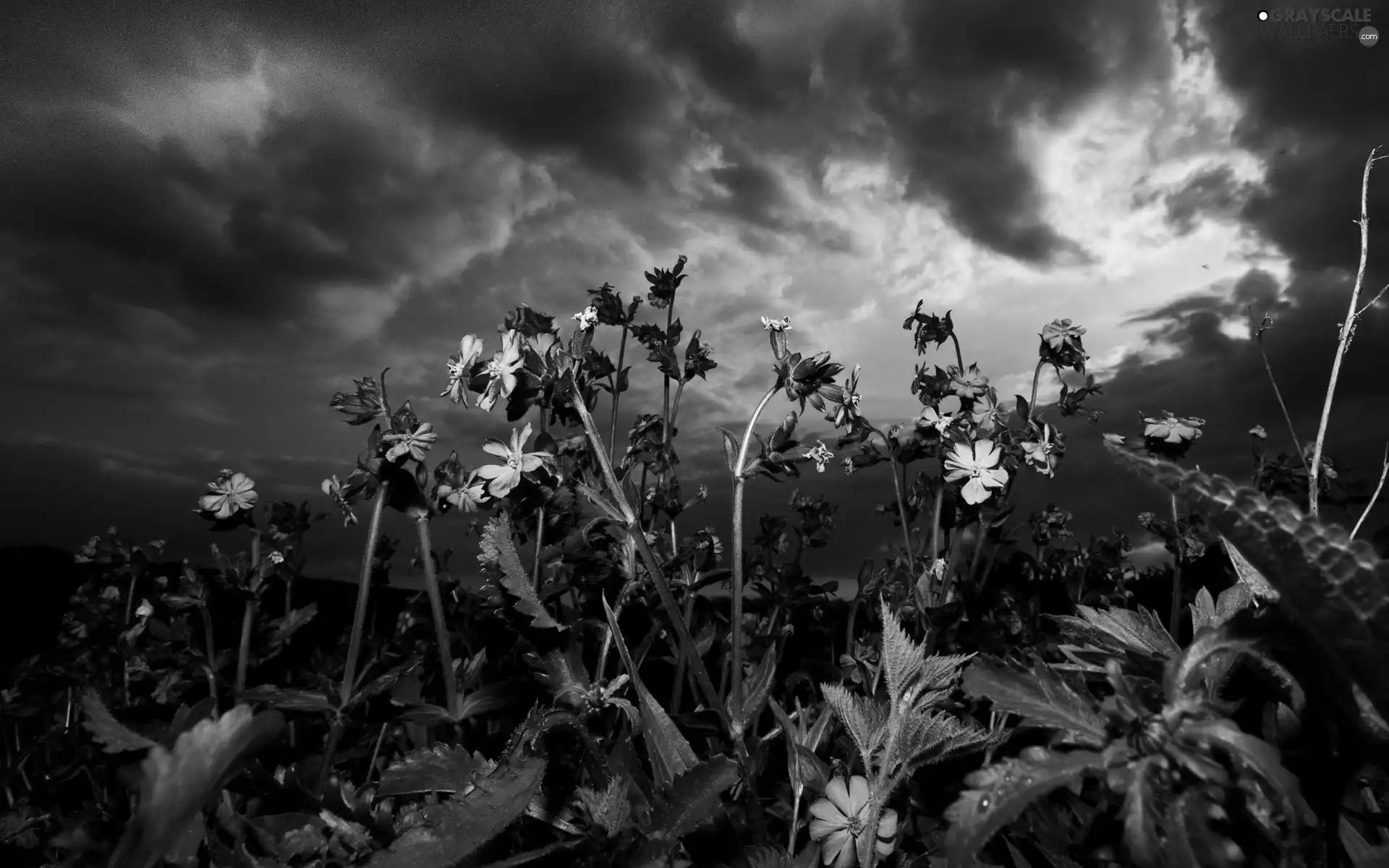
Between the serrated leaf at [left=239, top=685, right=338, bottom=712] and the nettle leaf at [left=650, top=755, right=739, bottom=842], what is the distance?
4.30 ft

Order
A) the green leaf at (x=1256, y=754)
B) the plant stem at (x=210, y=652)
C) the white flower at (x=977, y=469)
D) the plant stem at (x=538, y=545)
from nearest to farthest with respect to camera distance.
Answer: the green leaf at (x=1256, y=754) → the white flower at (x=977, y=469) → the plant stem at (x=538, y=545) → the plant stem at (x=210, y=652)

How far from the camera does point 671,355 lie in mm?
2557

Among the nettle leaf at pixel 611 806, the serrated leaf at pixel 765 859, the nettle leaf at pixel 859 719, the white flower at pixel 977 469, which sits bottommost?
the serrated leaf at pixel 765 859

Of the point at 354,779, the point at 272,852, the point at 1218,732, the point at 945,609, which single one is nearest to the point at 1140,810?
the point at 1218,732

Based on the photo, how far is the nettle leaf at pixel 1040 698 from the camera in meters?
0.63

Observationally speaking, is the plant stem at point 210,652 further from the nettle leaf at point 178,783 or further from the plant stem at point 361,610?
the nettle leaf at point 178,783

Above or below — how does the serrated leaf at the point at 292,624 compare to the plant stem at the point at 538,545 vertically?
below

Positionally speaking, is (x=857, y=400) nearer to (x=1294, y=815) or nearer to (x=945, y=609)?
(x=945, y=609)

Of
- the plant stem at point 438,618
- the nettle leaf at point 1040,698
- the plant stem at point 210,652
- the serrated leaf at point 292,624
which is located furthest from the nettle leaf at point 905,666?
the plant stem at point 210,652

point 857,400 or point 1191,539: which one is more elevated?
point 857,400

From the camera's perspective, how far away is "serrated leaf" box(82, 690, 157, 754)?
1.03m

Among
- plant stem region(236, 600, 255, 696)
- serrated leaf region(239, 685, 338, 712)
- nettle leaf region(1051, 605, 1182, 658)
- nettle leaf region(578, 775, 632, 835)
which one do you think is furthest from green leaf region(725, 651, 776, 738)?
plant stem region(236, 600, 255, 696)

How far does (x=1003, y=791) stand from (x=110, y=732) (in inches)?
45.3

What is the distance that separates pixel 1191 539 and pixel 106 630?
4542mm
